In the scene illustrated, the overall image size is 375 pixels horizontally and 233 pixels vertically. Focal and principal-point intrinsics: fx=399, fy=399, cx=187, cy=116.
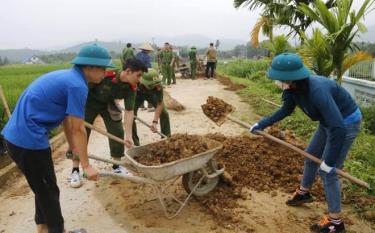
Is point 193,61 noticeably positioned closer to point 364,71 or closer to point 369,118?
point 364,71

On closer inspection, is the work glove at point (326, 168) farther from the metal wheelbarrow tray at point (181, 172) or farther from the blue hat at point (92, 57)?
the blue hat at point (92, 57)

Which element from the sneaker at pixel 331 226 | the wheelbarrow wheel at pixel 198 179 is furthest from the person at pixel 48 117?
the sneaker at pixel 331 226

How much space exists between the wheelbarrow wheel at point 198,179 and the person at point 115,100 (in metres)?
0.85

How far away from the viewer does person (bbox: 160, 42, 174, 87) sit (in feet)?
56.4

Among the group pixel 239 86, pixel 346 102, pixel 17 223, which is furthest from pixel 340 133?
pixel 239 86

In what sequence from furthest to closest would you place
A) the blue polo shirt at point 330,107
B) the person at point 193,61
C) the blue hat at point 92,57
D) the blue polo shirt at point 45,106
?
the person at point 193,61
the blue polo shirt at point 330,107
the blue hat at point 92,57
the blue polo shirt at point 45,106

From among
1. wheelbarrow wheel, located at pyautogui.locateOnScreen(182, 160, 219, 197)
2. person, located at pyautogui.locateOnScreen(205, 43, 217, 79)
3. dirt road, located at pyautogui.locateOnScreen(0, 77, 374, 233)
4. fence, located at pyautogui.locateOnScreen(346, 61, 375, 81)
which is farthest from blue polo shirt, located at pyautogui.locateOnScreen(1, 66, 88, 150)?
person, located at pyautogui.locateOnScreen(205, 43, 217, 79)

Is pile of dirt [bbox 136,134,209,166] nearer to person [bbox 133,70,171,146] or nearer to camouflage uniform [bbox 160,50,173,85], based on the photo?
person [bbox 133,70,171,146]

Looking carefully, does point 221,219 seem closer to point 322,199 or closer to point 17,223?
point 322,199

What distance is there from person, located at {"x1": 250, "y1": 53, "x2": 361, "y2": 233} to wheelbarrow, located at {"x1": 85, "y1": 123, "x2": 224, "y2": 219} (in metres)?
0.93

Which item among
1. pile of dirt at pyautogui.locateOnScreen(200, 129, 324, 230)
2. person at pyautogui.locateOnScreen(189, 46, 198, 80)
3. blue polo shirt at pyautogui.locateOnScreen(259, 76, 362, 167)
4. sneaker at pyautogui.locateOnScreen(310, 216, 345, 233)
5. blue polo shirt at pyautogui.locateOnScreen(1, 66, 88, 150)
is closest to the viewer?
blue polo shirt at pyautogui.locateOnScreen(1, 66, 88, 150)

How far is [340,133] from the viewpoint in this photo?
3.54 metres

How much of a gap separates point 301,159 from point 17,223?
3.97m

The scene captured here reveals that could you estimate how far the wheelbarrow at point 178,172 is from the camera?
402cm
